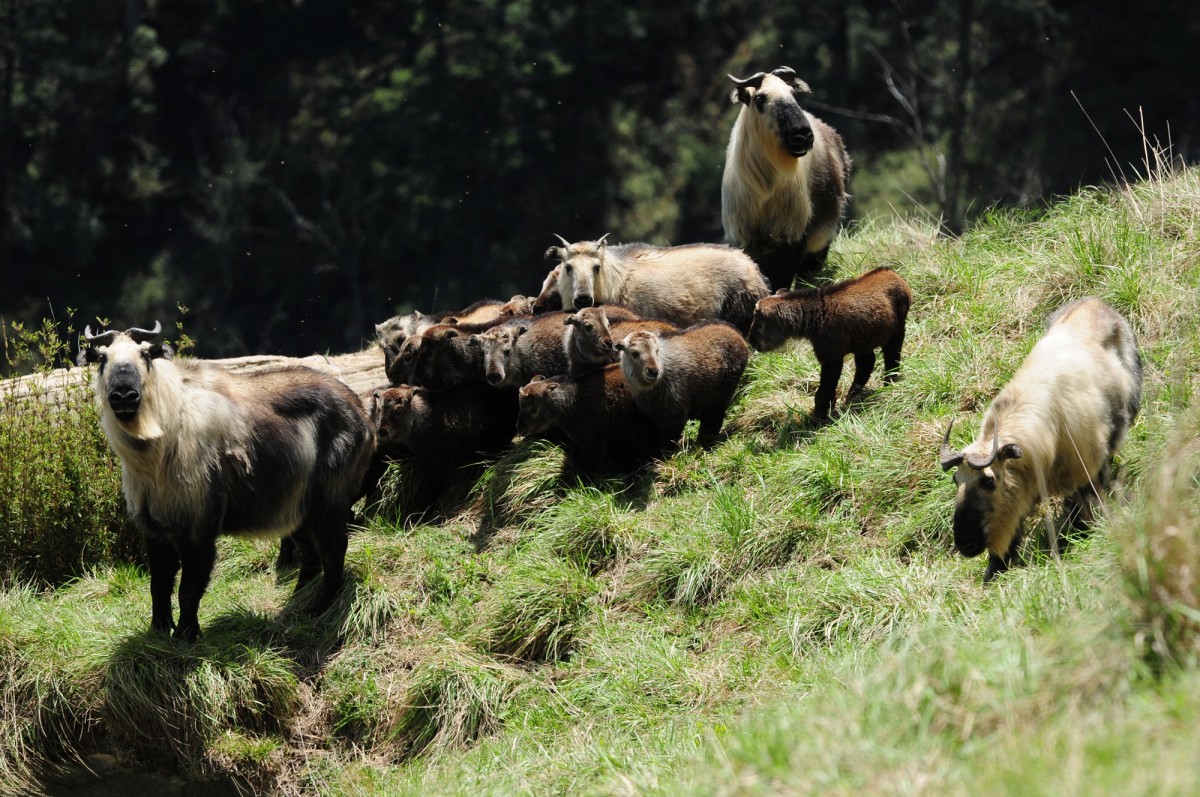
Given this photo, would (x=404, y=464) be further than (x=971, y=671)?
Yes

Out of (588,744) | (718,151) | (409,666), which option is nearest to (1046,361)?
(588,744)

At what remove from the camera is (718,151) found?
28516 mm

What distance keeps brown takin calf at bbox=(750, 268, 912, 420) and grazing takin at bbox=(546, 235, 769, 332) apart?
1.12 meters

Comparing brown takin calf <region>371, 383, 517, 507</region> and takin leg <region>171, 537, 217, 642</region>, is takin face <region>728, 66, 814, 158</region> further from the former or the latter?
takin leg <region>171, 537, 217, 642</region>

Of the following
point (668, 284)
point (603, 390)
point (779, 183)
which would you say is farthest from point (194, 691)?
point (779, 183)

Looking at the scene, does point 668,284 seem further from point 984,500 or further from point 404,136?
point 404,136

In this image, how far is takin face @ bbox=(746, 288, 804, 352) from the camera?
7.86 metres

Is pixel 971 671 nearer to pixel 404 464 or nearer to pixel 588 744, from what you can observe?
pixel 588 744

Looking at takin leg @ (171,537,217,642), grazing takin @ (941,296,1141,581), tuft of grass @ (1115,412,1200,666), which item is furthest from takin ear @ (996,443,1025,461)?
takin leg @ (171,537,217,642)

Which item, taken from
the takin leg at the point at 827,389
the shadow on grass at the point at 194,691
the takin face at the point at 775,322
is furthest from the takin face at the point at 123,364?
the takin leg at the point at 827,389

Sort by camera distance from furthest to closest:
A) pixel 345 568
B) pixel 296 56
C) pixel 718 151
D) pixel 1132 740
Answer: pixel 296 56 → pixel 718 151 → pixel 345 568 → pixel 1132 740

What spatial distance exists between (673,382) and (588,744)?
2432 millimetres

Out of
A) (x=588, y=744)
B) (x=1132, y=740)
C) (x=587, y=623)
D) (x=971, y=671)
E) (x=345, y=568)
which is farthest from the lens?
(x=345, y=568)

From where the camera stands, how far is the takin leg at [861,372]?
26.7 feet
